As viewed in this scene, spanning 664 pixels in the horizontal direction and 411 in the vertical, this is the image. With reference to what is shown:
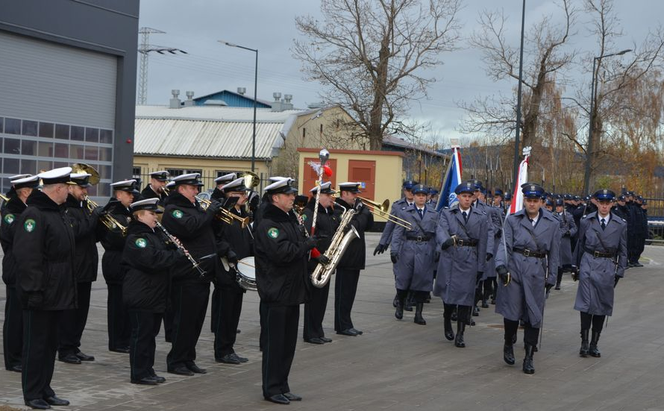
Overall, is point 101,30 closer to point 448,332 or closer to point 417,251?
point 417,251

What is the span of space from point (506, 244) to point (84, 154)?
22884mm

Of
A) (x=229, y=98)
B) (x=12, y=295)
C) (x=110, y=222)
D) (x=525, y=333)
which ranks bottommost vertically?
(x=525, y=333)

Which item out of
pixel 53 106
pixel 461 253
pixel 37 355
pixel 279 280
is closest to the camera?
pixel 37 355

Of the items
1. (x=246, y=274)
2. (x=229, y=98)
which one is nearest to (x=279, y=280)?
(x=246, y=274)

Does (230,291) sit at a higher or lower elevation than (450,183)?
lower

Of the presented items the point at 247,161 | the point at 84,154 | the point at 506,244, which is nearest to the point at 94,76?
the point at 84,154

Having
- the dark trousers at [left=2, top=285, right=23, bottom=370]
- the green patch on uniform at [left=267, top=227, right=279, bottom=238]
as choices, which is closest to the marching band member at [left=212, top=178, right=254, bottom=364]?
the green patch on uniform at [left=267, top=227, right=279, bottom=238]

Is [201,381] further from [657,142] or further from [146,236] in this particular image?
[657,142]

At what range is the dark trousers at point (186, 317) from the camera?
9.58m

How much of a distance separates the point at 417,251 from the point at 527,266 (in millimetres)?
3467

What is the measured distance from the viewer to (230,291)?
10406 mm

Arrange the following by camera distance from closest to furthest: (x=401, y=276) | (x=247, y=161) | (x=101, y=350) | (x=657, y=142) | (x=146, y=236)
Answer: (x=146, y=236) → (x=101, y=350) → (x=401, y=276) → (x=657, y=142) → (x=247, y=161)

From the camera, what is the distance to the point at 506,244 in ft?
35.8

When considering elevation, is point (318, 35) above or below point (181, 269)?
above
